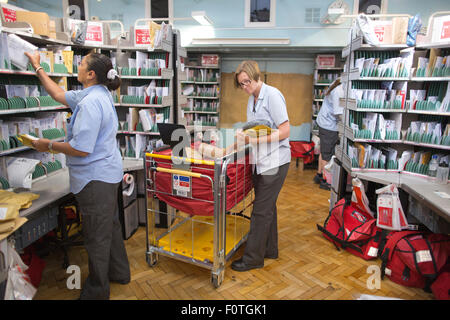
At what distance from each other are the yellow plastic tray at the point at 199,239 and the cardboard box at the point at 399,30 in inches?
88.7

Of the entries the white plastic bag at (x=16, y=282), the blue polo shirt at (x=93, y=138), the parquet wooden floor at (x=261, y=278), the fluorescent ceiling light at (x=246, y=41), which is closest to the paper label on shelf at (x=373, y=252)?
the parquet wooden floor at (x=261, y=278)

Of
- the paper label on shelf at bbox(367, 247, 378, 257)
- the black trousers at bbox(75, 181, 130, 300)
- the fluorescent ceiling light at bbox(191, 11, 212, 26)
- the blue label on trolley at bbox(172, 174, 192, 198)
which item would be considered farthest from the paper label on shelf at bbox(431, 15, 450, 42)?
the fluorescent ceiling light at bbox(191, 11, 212, 26)

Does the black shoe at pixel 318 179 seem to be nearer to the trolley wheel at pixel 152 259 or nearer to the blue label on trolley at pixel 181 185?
the trolley wheel at pixel 152 259

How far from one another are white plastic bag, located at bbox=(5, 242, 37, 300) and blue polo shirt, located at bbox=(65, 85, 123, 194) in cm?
50

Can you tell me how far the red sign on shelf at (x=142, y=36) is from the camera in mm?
3377

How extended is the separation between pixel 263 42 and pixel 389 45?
3.77 meters

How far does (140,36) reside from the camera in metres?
3.40

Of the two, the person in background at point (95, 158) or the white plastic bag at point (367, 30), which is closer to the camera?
the person in background at point (95, 158)

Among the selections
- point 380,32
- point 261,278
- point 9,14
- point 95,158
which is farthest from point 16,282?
point 380,32

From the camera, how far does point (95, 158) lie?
6.63ft
